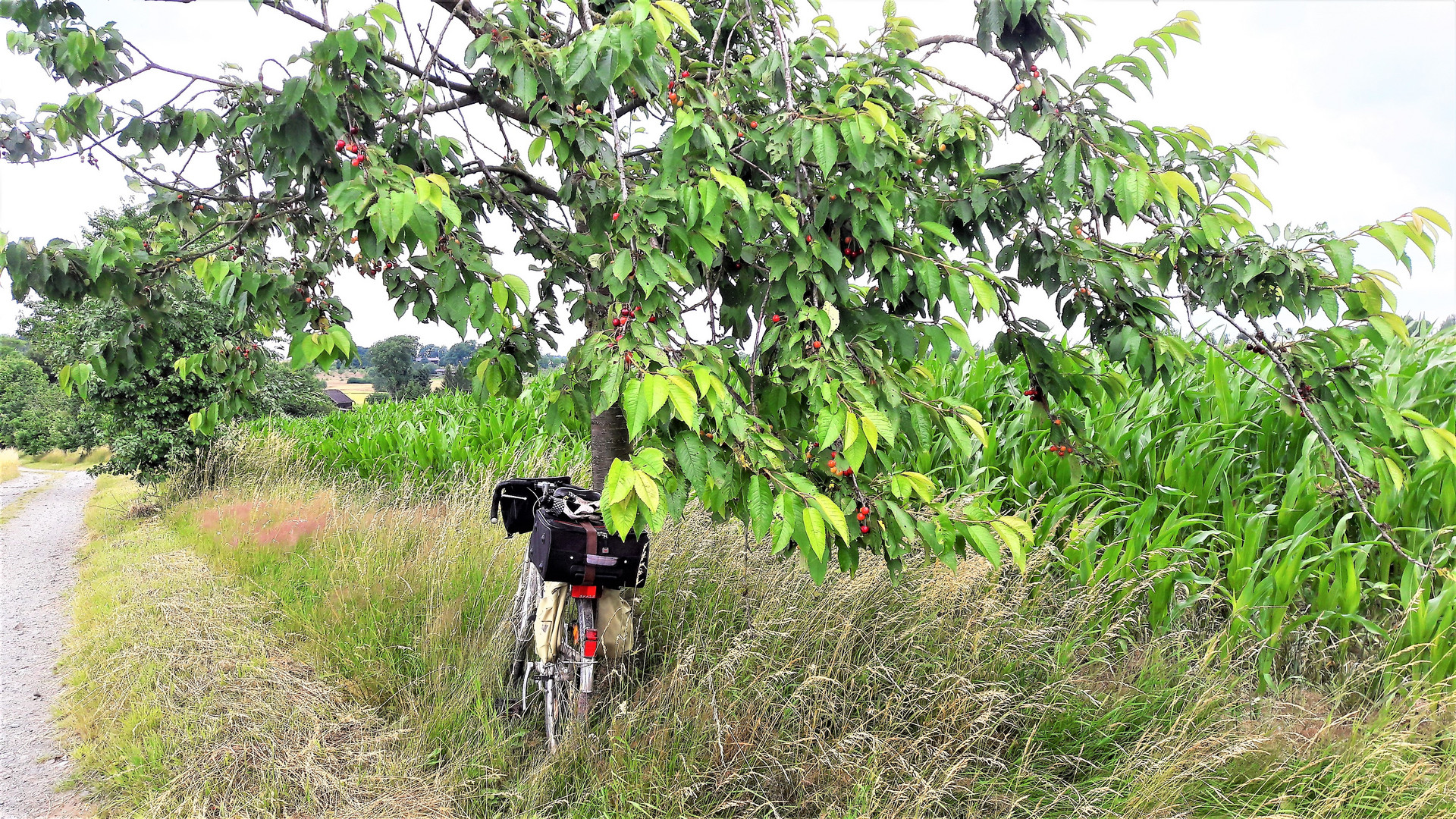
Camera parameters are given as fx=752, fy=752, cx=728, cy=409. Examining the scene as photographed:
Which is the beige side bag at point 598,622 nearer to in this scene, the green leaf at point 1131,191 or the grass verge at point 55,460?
the green leaf at point 1131,191

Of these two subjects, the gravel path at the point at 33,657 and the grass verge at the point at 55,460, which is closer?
the gravel path at the point at 33,657

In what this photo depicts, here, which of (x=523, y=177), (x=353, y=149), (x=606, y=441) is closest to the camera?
(x=353, y=149)

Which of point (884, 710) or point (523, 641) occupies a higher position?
point (523, 641)

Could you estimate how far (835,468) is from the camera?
6.07 feet

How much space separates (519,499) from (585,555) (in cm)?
75

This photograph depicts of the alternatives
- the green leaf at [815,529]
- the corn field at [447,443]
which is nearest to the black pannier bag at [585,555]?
the green leaf at [815,529]

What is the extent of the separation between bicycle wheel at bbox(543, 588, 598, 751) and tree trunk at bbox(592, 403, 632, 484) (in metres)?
0.52

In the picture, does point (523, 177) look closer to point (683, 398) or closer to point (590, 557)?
point (590, 557)

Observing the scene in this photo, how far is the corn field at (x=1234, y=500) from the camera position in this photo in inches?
129

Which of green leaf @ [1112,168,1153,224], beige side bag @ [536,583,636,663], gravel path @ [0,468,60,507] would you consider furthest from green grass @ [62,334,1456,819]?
gravel path @ [0,468,60,507]

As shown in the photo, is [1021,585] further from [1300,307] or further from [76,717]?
[76,717]

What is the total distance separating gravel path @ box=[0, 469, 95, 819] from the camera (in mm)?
3223

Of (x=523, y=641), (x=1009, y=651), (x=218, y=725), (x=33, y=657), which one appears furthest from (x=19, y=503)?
(x=1009, y=651)

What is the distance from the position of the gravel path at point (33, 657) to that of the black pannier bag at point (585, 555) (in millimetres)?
2339
